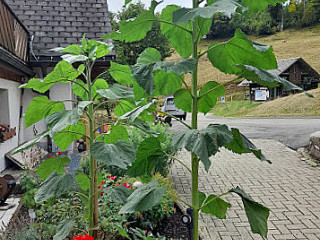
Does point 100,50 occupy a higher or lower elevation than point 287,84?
higher

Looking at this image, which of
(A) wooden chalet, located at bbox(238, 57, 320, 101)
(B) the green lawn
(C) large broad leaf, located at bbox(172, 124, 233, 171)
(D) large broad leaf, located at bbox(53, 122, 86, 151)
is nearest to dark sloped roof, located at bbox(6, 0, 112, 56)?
(D) large broad leaf, located at bbox(53, 122, 86, 151)

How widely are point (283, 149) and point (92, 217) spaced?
332 inches

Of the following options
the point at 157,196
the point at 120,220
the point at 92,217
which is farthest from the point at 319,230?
the point at 157,196

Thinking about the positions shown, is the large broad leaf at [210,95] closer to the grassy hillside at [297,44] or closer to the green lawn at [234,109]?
the green lawn at [234,109]

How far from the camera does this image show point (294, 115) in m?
19.9

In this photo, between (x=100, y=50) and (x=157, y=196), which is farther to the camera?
(x=100, y=50)

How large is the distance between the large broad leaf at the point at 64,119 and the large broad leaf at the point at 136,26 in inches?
16.2

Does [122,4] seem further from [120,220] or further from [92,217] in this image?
[120,220]

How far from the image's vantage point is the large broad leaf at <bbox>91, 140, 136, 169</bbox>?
133cm

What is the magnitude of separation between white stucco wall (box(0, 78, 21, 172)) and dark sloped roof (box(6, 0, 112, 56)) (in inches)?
39.4

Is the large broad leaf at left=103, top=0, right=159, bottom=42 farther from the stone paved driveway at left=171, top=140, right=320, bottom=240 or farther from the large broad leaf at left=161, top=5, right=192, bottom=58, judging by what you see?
the stone paved driveway at left=171, top=140, right=320, bottom=240

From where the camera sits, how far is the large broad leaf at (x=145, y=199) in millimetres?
1184

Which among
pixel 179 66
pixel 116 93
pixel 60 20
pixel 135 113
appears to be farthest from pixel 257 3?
pixel 60 20

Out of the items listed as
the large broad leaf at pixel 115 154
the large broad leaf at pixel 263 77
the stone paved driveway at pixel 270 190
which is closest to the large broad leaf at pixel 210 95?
the large broad leaf at pixel 263 77
